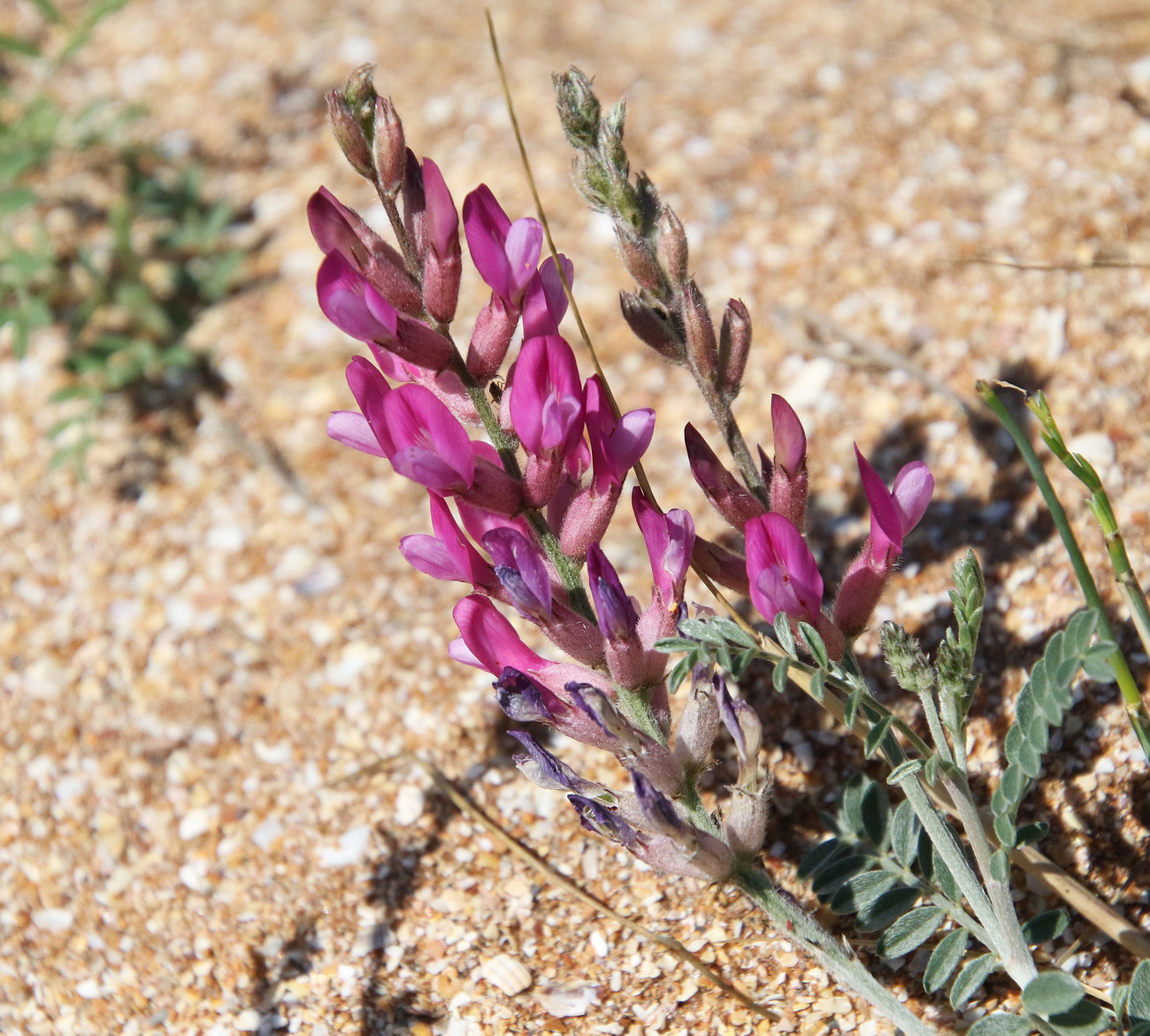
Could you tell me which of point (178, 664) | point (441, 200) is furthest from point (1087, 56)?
point (178, 664)

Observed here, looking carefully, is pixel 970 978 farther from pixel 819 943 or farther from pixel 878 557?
pixel 878 557

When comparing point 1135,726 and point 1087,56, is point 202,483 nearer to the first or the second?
point 1135,726

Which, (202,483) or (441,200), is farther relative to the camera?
(202,483)

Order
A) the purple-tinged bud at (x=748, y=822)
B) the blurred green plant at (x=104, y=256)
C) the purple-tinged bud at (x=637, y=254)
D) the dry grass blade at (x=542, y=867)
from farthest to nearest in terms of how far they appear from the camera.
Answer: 1. the blurred green plant at (x=104, y=256)
2. the dry grass blade at (x=542, y=867)
3. the purple-tinged bud at (x=748, y=822)
4. the purple-tinged bud at (x=637, y=254)

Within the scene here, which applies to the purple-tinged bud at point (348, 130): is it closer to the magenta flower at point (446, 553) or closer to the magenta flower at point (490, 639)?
the magenta flower at point (446, 553)

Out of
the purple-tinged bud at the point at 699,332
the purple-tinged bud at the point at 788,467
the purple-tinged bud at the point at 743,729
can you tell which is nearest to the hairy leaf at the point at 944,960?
the purple-tinged bud at the point at 743,729

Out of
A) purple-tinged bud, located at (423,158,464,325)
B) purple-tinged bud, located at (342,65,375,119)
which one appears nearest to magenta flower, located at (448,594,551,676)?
purple-tinged bud, located at (423,158,464,325)
